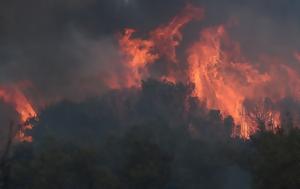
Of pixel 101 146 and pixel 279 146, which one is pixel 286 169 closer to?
pixel 279 146

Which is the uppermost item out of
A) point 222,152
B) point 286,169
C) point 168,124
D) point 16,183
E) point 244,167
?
point 168,124

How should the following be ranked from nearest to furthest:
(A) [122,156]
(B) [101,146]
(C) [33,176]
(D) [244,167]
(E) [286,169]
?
1. (E) [286,169]
2. (C) [33,176]
3. (D) [244,167]
4. (A) [122,156]
5. (B) [101,146]

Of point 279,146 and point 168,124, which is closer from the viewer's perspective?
point 279,146

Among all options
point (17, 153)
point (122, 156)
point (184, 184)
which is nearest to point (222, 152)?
point (184, 184)

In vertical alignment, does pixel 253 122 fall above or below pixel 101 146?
above

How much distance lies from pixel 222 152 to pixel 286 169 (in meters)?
54.2

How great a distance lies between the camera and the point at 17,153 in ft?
338

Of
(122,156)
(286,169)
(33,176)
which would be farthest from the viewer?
(122,156)

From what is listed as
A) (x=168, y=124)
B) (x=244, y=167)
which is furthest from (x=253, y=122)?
(x=244, y=167)

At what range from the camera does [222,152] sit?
105562 millimetres

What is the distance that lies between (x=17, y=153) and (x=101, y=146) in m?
18.7

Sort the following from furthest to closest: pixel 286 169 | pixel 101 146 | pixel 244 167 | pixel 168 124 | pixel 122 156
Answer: pixel 168 124
pixel 101 146
pixel 122 156
pixel 244 167
pixel 286 169

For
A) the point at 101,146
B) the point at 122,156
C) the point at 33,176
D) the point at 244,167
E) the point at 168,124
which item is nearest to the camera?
the point at 33,176

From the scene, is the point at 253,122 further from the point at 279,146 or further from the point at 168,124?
the point at 279,146
